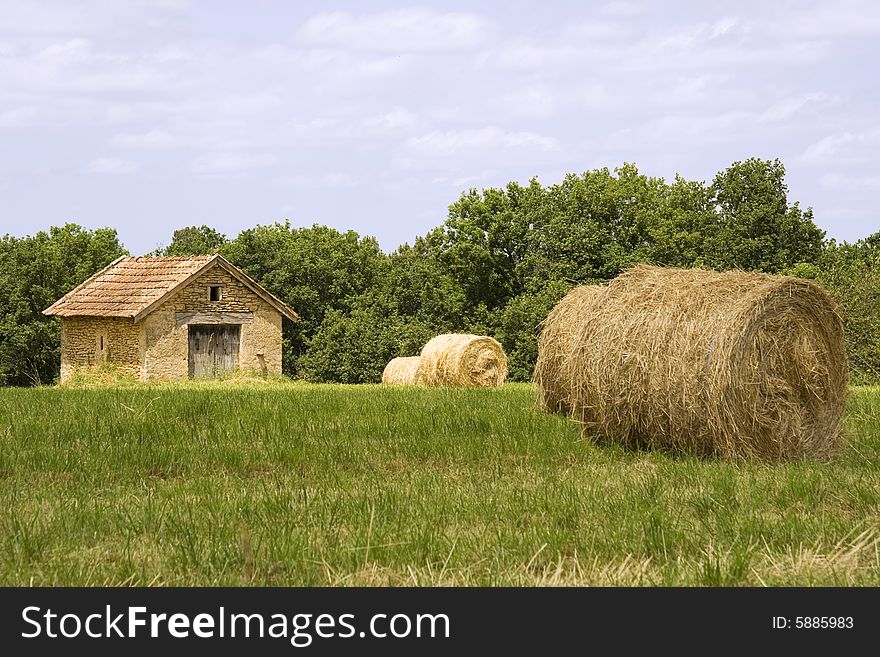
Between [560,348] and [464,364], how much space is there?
15.6 meters

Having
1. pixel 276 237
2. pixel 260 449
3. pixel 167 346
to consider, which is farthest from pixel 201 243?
pixel 260 449

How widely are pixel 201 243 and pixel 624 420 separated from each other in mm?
52460

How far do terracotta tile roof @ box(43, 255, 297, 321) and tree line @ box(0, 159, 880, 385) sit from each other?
8202mm

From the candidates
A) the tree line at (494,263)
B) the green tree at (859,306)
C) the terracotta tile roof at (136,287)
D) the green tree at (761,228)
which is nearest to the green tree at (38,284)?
the tree line at (494,263)

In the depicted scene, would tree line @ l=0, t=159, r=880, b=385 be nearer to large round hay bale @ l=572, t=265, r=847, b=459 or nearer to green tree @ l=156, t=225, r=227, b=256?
green tree @ l=156, t=225, r=227, b=256

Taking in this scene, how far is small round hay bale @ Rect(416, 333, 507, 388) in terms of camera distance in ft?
90.5

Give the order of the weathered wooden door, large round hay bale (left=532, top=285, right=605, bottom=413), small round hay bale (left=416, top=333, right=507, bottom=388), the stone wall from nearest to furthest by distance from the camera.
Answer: large round hay bale (left=532, top=285, right=605, bottom=413), small round hay bale (left=416, top=333, right=507, bottom=388), the stone wall, the weathered wooden door

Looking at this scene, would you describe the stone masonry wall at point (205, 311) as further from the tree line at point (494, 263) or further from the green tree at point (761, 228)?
the green tree at point (761, 228)

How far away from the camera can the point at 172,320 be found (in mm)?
38875

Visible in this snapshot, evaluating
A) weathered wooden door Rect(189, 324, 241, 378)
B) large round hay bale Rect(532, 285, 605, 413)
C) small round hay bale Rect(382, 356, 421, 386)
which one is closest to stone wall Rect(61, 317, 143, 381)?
weathered wooden door Rect(189, 324, 241, 378)

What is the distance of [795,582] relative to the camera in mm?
4922

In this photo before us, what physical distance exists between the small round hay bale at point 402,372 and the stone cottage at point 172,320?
38.3 ft

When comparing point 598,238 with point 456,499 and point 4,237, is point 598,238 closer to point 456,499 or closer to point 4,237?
point 4,237

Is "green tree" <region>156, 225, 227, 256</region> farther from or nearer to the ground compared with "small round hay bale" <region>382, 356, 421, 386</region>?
farther from the ground
